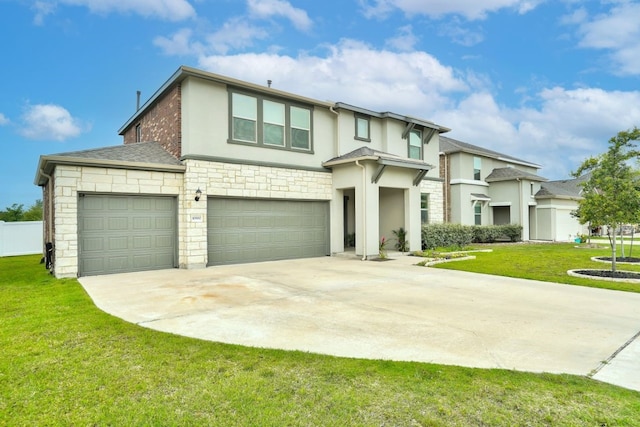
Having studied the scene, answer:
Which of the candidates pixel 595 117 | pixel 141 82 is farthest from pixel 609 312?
pixel 595 117

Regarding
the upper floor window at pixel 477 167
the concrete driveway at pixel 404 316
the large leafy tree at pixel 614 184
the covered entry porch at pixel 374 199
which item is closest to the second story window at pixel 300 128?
the covered entry porch at pixel 374 199

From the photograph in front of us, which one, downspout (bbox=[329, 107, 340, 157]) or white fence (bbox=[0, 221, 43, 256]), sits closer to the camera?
downspout (bbox=[329, 107, 340, 157])

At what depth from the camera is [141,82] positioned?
18.0 metres

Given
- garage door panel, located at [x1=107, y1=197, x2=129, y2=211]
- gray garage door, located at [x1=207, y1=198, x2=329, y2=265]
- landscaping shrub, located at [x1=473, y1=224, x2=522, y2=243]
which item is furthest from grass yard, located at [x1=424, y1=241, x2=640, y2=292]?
garage door panel, located at [x1=107, y1=197, x2=129, y2=211]

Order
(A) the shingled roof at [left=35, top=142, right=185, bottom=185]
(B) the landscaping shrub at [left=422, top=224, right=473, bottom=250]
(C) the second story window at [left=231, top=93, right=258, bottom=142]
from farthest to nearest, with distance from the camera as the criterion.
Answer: (B) the landscaping shrub at [left=422, top=224, right=473, bottom=250] < (C) the second story window at [left=231, top=93, right=258, bottom=142] < (A) the shingled roof at [left=35, top=142, right=185, bottom=185]

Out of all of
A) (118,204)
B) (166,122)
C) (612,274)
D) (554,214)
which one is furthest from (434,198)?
(118,204)

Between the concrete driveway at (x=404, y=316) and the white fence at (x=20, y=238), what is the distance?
41.4ft

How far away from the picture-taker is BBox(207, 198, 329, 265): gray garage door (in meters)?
12.0

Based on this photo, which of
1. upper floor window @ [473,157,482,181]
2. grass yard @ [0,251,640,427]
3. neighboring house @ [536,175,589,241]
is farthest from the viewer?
neighboring house @ [536,175,589,241]

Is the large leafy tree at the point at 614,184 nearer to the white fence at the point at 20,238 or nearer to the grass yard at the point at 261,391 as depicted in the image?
the grass yard at the point at 261,391

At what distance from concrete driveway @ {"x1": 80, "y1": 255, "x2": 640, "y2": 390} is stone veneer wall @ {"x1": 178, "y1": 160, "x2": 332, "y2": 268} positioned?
1809mm

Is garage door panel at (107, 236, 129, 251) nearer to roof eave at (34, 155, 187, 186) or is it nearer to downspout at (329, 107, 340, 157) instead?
roof eave at (34, 155, 187, 186)

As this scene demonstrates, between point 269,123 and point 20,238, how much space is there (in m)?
15.3

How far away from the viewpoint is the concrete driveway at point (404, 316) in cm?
402
